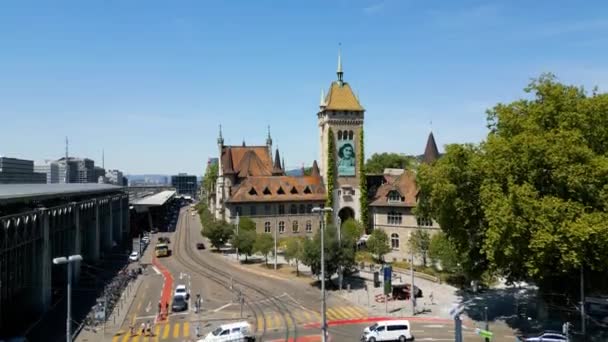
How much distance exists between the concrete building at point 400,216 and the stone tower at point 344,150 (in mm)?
6068

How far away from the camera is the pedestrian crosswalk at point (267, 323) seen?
3809 cm

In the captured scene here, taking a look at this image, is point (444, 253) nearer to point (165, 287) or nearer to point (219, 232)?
point (165, 287)

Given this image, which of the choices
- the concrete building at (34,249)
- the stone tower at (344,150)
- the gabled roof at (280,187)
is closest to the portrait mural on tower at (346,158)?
the stone tower at (344,150)

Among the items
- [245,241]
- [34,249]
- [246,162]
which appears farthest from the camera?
[246,162]

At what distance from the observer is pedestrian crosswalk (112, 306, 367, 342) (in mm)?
38094

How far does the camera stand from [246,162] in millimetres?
100750

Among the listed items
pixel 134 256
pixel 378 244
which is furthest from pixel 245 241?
pixel 378 244

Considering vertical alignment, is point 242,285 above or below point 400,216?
below

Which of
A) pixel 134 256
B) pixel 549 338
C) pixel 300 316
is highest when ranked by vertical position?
pixel 549 338

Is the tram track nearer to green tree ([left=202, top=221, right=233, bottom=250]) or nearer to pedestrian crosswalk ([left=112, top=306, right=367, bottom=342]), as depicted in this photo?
pedestrian crosswalk ([left=112, top=306, right=367, bottom=342])

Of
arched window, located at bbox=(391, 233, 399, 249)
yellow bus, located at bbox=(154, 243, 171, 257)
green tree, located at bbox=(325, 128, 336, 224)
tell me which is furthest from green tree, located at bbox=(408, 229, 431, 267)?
yellow bus, located at bbox=(154, 243, 171, 257)

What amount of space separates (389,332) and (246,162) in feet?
226

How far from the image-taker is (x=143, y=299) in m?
50.8

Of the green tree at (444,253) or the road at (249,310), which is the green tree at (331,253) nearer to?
the road at (249,310)
